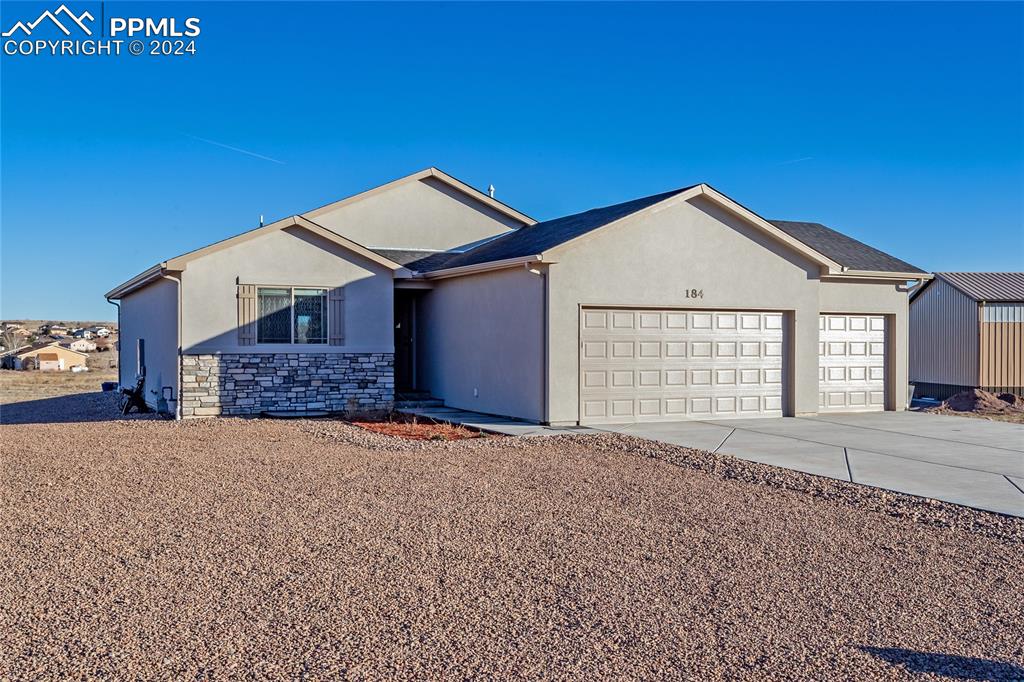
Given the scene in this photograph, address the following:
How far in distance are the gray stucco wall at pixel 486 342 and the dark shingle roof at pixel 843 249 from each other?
583cm

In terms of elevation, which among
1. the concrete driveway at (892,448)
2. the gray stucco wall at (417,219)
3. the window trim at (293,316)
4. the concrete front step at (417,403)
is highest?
the gray stucco wall at (417,219)

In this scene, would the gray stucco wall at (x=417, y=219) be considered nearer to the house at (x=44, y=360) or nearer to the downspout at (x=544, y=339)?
the downspout at (x=544, y=339)

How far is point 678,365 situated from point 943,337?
630 inches

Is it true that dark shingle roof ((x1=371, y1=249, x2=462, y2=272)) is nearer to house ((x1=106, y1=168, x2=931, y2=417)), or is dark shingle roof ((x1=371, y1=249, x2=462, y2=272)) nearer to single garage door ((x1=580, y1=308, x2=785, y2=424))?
house ((x1=106, y1=168, x2=931, y2=417))

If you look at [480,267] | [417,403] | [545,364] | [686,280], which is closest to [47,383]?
[417,403]

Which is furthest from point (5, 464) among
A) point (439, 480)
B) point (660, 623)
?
point (660, 623)

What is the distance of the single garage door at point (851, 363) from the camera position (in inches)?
711

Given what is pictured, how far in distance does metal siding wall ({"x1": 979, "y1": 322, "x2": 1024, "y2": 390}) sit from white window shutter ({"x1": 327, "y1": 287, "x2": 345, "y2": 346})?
63.9ft

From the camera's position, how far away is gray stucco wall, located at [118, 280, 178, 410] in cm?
1719

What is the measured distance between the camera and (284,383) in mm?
17141

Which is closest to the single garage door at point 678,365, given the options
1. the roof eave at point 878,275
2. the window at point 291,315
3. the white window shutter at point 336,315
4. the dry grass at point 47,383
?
the roof eave at point 878,275

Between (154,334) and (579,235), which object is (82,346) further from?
(579,235)

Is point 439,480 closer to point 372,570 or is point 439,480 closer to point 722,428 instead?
point 372,570

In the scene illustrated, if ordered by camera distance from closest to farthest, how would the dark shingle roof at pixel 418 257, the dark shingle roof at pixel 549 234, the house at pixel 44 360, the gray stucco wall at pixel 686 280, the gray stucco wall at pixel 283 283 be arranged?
the gray stucco wall at pixel 686 280, the dark shingle roof at pixel 549 234, the gray stucco wall at pixel 283 283, the dark shingle roof at pixel 418 257, the house at pixel 44 360
